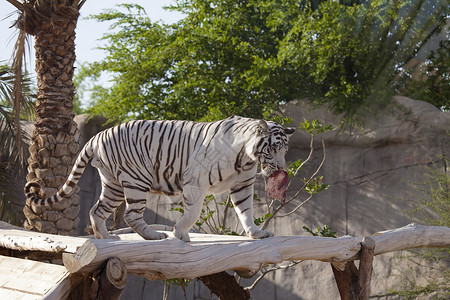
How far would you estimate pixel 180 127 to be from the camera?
4.53m

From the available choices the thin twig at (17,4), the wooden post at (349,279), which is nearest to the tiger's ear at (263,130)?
the wooden post at (349,279)

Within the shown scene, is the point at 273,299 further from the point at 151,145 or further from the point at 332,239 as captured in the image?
the point at 151,145

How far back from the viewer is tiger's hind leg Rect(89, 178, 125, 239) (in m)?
4.49

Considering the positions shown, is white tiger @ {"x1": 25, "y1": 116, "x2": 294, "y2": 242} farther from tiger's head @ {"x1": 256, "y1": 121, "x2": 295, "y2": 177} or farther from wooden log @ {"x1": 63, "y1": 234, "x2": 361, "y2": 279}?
wooden log @ {"x1": 63, "y1": 234, "x2": 361, "y2": 279}

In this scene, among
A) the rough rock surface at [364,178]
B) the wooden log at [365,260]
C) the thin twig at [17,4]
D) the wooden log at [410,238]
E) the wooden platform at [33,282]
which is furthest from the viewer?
the rough rock surface at [364,178]

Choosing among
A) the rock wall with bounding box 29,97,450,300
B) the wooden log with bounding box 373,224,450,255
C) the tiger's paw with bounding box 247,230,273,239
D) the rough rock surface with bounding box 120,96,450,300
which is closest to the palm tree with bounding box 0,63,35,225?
the rock wall with bounding box 29,97,450,300

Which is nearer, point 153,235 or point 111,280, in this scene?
point 111,280

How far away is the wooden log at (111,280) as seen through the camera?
10.9ft

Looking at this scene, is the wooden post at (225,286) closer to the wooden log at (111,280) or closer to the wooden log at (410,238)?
the wooden log at (410,238)

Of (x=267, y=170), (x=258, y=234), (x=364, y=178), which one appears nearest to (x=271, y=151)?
(x=267, y=170)

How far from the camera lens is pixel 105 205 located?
4516 mm

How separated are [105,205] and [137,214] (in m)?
0.39

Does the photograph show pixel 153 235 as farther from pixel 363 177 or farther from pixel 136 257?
pixel 363 177

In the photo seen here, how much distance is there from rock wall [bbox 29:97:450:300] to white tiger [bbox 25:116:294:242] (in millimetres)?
4052
